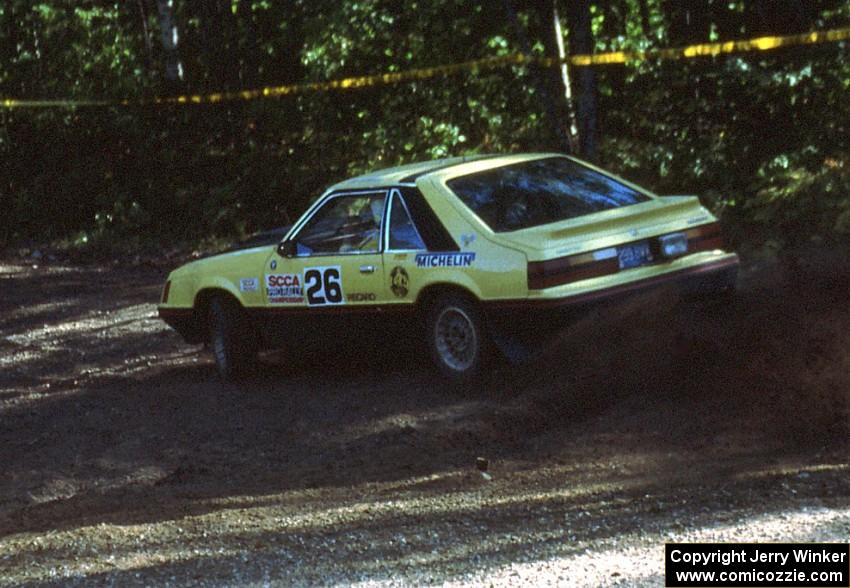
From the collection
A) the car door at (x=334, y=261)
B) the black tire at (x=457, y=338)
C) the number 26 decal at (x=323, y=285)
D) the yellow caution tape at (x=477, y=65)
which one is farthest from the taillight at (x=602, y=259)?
the yellow caution tape at (x=477, y=65)

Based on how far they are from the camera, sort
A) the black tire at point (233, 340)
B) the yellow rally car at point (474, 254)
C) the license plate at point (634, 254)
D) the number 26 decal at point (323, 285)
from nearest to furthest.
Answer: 1. the yellow rally car at point (474, 254)
2. the license plate at point (634, 254)
3. the number 26 decal at point (323, 285)
4. the black tire at point (233, 340)

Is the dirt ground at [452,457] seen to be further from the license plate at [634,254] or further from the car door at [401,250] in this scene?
the car door at [401,250]

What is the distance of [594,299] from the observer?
10047 mm

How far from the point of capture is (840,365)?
363 inches

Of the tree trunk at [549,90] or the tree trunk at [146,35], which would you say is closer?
the tree trunk at [549,90]

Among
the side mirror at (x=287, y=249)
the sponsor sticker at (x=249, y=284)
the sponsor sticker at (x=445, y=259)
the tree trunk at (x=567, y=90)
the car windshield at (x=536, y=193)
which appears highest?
the tree trunk at (x=567, y=90)

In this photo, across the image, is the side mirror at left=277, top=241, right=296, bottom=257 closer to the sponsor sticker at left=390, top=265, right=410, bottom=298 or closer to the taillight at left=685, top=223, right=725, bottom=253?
the sponsor sticker at left=390, top=265, right=410, bottom=298

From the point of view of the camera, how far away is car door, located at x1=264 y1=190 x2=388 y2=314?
36.3 feet

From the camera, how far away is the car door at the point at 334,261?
36.3 feet

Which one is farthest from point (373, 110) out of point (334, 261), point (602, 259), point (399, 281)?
point (602, 259)

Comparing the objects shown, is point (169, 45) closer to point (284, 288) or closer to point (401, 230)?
point (284, 288)

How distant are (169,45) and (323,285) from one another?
13.1 m

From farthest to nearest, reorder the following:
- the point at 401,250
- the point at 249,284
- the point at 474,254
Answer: the point at 249,284 → the point at 401,250 → the point at 474,254

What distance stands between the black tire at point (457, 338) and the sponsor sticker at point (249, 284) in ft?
5.56
